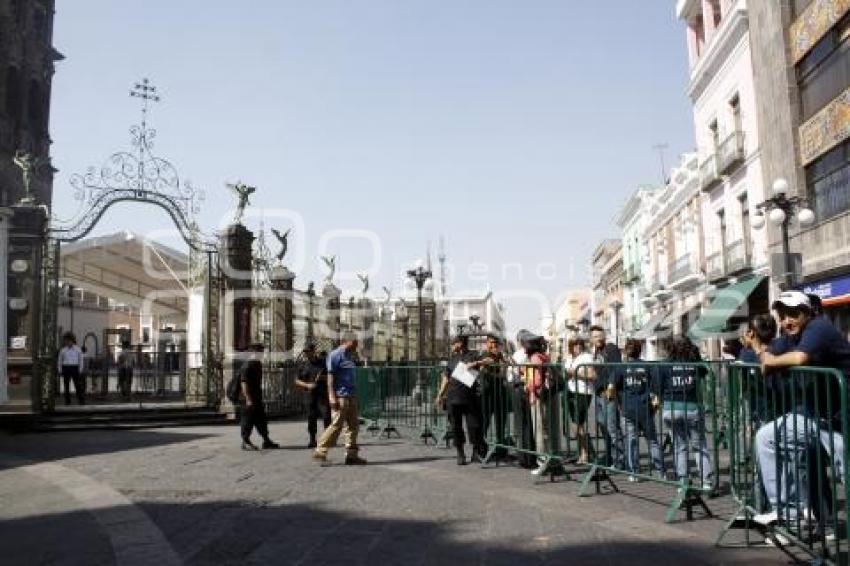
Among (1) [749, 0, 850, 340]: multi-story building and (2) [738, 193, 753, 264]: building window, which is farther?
(2) [738, 193, 753, 264]: building window

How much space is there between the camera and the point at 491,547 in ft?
17.0

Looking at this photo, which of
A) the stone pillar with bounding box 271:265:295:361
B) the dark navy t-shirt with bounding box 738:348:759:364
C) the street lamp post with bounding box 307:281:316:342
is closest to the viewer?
the dark navy t-shirt with bounding box 738:348:759:364

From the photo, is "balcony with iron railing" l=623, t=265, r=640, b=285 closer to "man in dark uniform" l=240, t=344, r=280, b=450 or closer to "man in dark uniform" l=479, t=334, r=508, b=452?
"man in dark uniform" l=240, t=344, r=280, b=450

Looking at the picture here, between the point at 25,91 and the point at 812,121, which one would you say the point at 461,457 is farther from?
the point at 25,91

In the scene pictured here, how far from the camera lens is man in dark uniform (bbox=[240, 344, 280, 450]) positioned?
10844 mm

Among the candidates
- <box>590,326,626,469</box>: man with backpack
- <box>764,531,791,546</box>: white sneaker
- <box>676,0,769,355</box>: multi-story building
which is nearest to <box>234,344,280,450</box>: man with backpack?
<box>590,326,626,469</box>: man with backpack

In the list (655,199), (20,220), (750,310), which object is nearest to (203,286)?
(20,220)

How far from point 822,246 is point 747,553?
55.5ft

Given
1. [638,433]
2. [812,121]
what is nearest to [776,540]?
[638,433]

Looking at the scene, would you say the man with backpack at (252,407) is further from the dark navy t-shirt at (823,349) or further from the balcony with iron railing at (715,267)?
the balcony with iron railing at (715,267)

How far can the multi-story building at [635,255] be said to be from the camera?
4553cm

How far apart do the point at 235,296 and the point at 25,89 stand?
27.1 metres

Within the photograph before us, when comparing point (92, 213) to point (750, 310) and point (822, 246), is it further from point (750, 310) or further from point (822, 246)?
point (750, 310)

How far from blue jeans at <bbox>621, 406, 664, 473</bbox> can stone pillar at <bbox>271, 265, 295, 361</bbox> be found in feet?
40.8
